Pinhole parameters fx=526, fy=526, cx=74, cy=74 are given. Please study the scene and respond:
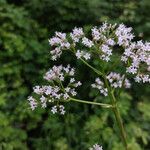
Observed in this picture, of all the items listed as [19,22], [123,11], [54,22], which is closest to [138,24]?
[123,11]

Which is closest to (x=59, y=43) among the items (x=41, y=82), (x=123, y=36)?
(x=123, y=36)

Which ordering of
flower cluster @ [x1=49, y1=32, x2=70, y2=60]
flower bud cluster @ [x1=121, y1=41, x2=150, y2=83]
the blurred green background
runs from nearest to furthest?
flower bud cluster @ [x1=121, y1=41, x2=150, y2=83] → flower cluster @ [x1=49, y1=32, x2=70, y2=60] → the blurred green background

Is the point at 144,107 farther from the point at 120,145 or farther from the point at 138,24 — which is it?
the point at 138,24

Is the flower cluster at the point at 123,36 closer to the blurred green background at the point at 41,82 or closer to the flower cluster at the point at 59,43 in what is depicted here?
the flower cluster at the point at 59,43

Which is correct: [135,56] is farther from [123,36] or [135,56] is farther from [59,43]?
[59,43]

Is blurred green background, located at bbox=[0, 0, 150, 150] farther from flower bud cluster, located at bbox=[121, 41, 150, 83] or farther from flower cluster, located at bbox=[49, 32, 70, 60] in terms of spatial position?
flower bud cluster, located at bbox=[121, 41, 150, 83]

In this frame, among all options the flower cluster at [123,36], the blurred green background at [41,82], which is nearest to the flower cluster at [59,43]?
the flower cluster at [123,36]

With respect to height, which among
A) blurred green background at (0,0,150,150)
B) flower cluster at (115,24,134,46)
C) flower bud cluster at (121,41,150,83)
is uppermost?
blurred green background at (0,0,150,150)

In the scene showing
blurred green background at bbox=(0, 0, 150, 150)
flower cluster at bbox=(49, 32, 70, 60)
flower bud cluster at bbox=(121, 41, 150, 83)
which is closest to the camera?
flower bud cluster at bbox=(121, 41, 150, 83)

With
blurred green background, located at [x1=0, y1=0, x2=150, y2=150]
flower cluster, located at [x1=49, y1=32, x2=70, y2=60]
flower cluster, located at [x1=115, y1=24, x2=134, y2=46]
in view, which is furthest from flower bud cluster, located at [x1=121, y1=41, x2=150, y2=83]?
blurred green background, located at [x1=0, y1=0, x2=150, y2=150]
